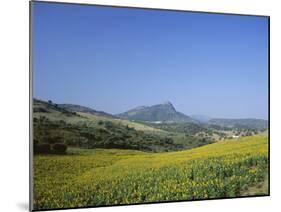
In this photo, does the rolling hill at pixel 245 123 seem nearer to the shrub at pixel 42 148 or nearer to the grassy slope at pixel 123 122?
the grassy slope at pixel 123 122

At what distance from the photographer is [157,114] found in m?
5.89

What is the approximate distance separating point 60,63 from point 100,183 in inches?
48.6

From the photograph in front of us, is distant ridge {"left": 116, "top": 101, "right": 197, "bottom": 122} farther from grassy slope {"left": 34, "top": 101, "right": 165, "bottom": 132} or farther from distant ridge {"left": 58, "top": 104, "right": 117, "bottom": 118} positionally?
distant ridge {"left": 58, "top": 104, "right": 117, "bottom": 118}

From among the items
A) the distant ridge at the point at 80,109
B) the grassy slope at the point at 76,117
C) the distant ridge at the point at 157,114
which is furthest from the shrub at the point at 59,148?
the distant ridge at the point at 157,114

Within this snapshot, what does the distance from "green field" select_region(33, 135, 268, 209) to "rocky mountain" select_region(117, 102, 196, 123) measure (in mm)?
344

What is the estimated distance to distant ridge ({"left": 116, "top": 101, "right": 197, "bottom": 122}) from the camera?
5.82 metres

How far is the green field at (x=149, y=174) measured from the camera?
553 centimetres

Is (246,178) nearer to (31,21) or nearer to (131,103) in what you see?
(131,103)

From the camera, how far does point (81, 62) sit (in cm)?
565

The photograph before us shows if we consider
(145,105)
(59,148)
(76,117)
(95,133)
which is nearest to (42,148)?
(59,148)

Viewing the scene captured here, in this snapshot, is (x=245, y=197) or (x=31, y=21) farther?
(x=245, y=197)

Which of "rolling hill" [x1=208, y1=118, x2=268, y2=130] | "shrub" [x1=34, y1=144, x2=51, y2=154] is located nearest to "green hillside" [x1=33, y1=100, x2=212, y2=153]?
"shrub" [x1=34, y1=144, x2=51, y2=154]

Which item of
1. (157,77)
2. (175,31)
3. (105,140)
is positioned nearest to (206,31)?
(175,31)

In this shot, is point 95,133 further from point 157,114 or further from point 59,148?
point 157,114
